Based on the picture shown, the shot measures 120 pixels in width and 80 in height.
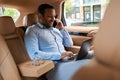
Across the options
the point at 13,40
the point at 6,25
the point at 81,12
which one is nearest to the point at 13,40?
the point at 13,40

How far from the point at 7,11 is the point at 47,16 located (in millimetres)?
689

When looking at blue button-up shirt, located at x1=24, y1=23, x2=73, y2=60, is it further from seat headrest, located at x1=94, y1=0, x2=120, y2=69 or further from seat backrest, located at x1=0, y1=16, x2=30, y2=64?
seat headrest, located at x1=94, y1=0, x2=120, y2=69

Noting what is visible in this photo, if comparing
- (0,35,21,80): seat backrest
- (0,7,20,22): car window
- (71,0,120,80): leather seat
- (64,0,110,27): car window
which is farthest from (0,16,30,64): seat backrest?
(71,0,120,80): leather seat

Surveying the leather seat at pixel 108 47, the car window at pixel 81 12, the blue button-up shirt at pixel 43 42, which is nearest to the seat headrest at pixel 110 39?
the leather seat at pixel 108 47

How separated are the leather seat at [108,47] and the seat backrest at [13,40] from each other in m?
1.55

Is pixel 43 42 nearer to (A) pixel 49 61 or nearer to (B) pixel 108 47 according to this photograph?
(A) pixel 49 61

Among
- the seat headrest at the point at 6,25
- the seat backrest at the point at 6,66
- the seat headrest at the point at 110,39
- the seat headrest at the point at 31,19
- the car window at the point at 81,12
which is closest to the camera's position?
the seat headrest at the point at 110,39

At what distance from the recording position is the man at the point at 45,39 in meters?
1.92

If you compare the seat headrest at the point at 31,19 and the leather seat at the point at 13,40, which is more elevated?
the seat headrest at the point at 31,19

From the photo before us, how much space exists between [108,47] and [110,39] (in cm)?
2

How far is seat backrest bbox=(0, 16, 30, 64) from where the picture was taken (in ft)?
6.24

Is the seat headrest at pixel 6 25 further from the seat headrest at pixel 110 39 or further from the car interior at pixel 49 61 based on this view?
the seat headrest at pixel 110 39

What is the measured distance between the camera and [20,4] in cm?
238

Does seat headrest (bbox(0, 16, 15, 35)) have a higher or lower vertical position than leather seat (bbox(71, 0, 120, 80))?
lower
